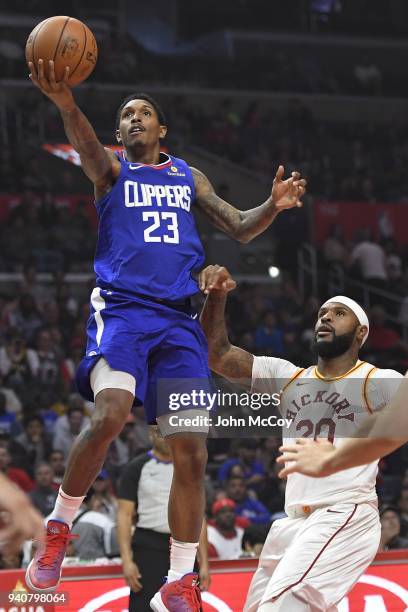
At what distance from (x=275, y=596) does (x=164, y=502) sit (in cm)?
246

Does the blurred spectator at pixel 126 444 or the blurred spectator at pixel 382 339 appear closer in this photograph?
the blurred spectator at pixel 126 444

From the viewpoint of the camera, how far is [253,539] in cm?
1013

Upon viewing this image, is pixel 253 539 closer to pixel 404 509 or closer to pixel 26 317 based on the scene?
pixel 404 509

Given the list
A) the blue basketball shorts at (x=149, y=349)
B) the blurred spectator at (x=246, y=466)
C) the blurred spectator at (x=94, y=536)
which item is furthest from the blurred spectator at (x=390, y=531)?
the blue basketball shorts at (x=149, y=349)

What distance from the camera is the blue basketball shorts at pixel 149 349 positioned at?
19.1ft

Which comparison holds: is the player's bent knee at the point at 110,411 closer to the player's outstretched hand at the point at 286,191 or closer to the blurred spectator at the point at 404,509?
the player's outstretched hand at the point at 286,191

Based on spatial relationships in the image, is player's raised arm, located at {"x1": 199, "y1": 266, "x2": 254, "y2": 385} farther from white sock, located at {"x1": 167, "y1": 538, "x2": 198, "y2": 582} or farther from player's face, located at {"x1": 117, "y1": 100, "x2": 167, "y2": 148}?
white sock, located at {"x1": 167, "y1": 538, "x2": 198, "y2": 582}

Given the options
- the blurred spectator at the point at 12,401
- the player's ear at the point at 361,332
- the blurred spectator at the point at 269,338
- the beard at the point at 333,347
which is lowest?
the blurred spectator at the point at 12,401

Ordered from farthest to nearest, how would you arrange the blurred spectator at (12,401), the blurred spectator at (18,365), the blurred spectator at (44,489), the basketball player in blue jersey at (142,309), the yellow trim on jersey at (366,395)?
the blurred spectator at (18,365) → the blurred spectator at (12,401) → the blurred spectator at (44,489) → the yellow trim on jersey at (366,395) → the basketball player in blue jersey at (142,309)

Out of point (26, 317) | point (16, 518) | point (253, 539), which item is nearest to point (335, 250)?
point (26, 317)

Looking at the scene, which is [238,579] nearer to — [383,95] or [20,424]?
[20,424]

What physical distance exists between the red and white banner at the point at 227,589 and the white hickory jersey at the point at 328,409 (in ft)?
4.47

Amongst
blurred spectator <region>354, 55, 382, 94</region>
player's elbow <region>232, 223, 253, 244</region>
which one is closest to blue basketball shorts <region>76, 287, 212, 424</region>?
player's elbow <region>232, 223, 253, 244</region>

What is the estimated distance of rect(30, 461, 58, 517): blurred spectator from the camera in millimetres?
11203
